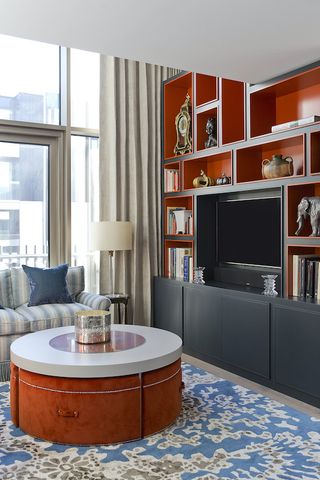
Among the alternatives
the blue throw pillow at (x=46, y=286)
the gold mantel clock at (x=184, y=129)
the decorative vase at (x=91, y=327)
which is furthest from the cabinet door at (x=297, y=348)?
the gold mantel clock at (x=184, y=129)

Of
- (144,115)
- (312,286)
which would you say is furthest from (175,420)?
(144,115)

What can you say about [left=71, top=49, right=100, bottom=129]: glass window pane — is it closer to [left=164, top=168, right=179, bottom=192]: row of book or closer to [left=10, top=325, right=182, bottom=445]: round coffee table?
[left=164, top=168, right=179, bottom=192]: row of book

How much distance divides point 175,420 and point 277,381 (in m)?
1.02

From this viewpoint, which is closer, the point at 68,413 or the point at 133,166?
the point at 68,413

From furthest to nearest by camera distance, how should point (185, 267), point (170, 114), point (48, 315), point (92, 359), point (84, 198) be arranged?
point (170, 114) → point (84, 198) → point (185, 267) → point (48, 315) → point (92, 359)

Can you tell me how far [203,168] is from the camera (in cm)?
538

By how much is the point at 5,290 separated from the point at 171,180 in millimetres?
2102

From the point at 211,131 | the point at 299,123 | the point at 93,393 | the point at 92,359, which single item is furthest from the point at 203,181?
the point at 93,393

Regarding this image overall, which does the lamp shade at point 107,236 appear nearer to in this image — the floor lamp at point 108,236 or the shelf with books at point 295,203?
the floor lamp at point 108,236

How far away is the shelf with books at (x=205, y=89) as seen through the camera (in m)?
5.05

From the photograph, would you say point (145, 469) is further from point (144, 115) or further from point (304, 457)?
point (144, 115)

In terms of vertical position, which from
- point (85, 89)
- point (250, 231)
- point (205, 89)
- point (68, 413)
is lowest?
point (68, 413)

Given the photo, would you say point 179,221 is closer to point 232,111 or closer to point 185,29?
point 232,111

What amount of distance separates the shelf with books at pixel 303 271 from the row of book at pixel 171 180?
1.83 meters
